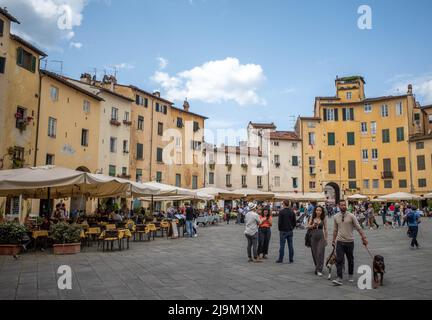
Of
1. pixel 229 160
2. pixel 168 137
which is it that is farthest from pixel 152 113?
pixel 229 160

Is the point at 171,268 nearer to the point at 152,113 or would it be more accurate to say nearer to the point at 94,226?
the point at 94,226

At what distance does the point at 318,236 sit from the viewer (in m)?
8.76

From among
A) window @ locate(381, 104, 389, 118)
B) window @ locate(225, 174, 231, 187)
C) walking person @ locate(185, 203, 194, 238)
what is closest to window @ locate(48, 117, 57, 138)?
walking person @ locate(185, 203, 194, 238)

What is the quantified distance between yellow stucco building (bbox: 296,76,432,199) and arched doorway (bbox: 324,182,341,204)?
0.13 meters

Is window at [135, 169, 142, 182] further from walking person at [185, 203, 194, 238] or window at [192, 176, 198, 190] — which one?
walking person at [185, 203, 194, 238]

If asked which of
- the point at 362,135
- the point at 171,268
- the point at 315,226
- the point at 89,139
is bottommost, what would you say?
the point at 171,268

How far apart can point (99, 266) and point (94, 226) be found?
5.28m

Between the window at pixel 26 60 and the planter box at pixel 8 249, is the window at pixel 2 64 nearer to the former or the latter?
the window at pixel 26 60

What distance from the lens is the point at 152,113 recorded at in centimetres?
3894

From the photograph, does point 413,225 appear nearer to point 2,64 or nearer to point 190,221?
point 190,221

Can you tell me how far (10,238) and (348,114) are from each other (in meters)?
46.1

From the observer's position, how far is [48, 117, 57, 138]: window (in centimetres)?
2450

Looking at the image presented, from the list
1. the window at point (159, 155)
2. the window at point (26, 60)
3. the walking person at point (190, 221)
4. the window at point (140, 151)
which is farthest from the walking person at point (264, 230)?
the window at point (159, 155)

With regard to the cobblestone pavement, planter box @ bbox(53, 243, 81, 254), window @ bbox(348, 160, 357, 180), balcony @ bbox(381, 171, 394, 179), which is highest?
window @ bbox(348, 160, 357, 180)
